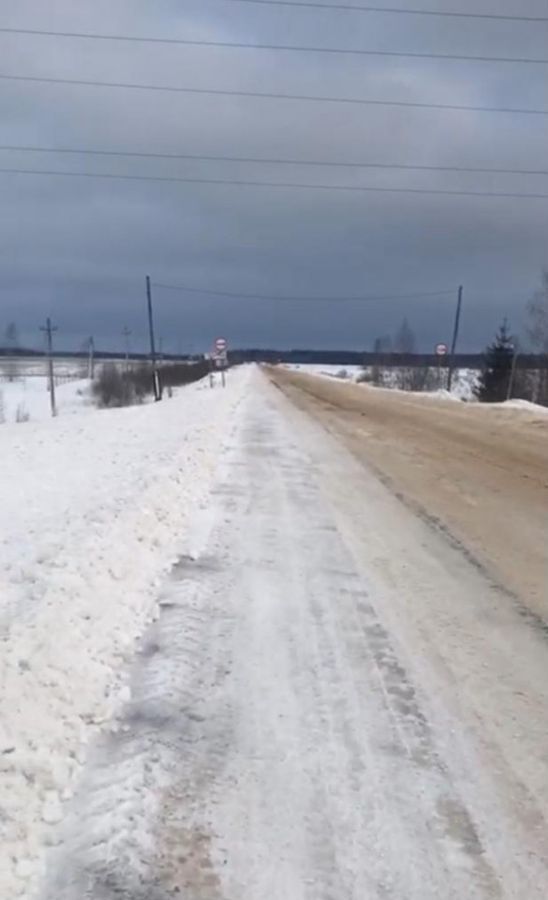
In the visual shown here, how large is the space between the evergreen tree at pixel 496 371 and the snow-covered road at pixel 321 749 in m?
49.0

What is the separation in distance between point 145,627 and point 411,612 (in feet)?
5.80

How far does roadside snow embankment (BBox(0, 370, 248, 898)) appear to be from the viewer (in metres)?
3.25

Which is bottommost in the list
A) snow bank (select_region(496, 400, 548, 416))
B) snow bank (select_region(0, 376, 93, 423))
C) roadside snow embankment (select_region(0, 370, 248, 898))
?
snow bank (select_region(0, 376, 93, 423))

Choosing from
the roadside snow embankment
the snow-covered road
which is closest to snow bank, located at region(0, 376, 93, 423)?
the roadside snow embankment

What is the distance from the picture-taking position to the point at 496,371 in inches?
2189

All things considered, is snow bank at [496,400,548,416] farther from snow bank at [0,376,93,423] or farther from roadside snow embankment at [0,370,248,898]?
snow bank at [0,376,93,423]

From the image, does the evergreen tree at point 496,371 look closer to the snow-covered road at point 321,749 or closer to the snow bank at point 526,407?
the snow bank at point 526,407

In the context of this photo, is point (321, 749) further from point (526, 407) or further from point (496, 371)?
point (496, 371)

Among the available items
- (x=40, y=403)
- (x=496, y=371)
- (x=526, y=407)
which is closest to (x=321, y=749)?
(x=526, y=407)

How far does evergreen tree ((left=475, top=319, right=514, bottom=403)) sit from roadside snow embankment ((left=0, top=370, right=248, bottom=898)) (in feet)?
143

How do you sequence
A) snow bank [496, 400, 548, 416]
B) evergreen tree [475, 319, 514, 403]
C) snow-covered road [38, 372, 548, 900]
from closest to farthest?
snow-covered road [38, 372, 548, 900], snow bank [496, 400, 548, 416], evergreen tree [475, 319, 514, 403]

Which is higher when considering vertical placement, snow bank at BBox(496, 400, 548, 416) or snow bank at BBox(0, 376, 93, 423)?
snow bank at BBox(496, 400, 548, 416)

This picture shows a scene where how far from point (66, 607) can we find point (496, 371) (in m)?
53.3

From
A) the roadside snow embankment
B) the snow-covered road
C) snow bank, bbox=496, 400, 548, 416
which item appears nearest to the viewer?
the snow-covered road
